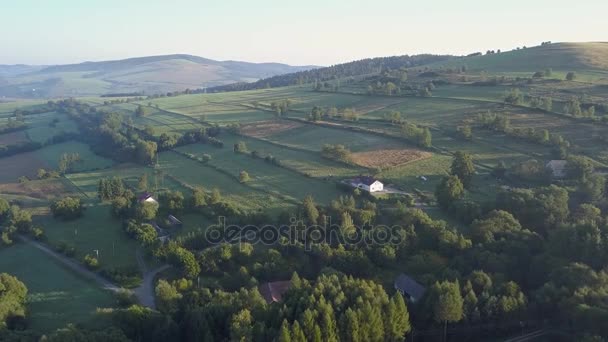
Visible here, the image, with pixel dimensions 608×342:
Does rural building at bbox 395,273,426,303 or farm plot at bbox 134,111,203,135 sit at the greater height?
farm plot at bbox 134,111,203,135

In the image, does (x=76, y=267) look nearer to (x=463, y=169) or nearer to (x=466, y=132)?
(x=463, y=169)

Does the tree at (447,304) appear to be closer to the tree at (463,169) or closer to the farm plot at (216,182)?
the farm plot at (216,182)

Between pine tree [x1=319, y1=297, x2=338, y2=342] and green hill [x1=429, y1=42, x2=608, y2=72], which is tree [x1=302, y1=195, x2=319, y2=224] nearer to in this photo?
pine tree [x1=319, y1=297, x2=338, y2=342]

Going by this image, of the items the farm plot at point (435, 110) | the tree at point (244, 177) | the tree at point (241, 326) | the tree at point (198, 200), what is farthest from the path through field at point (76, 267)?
the farm plot at point (435, 110)

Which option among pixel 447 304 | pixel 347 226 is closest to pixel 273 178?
pixel 347 226

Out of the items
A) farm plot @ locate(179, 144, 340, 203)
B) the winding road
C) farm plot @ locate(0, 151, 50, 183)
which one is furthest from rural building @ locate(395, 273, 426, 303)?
farm plot @ locate(0, 151, 50, 183)

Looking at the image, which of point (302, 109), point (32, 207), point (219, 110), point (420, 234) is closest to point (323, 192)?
point (420, 234)
